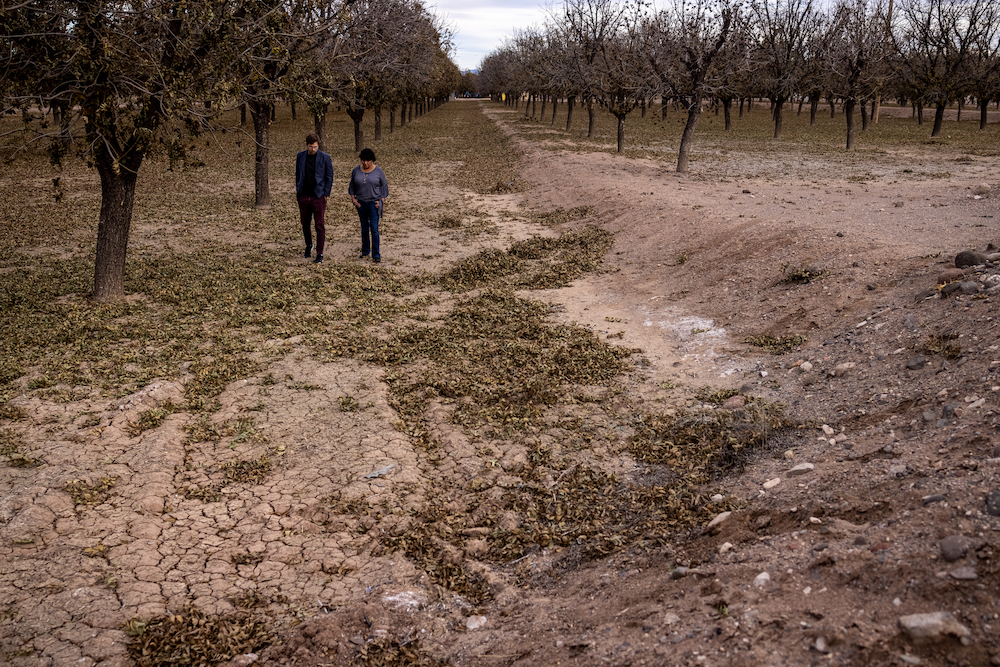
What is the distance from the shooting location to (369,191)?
11.3m

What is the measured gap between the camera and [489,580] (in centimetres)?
426

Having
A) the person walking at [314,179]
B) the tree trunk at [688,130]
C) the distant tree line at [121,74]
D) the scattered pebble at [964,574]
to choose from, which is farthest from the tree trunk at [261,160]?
the scattered pebble at [964,574]

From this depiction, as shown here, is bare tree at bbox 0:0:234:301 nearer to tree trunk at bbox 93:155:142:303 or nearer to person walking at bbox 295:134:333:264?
tree trunk at bbox 93:155:142:303

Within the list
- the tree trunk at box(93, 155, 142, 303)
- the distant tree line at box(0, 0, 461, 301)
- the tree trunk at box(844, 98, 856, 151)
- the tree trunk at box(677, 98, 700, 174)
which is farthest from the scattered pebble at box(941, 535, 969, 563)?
the tree trunk at box(844, 98, 856, 151)

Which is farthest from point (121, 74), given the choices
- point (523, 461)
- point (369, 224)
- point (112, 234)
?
point (523, 461)

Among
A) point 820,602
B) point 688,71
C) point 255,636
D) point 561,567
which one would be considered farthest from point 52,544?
point 688,71

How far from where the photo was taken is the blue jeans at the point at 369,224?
11570 mm

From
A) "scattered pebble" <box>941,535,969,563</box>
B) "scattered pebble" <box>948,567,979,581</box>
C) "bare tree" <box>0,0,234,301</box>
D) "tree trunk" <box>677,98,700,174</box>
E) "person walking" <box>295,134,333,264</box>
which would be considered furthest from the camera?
"tree trunk" <box>677,98,700,174</box>

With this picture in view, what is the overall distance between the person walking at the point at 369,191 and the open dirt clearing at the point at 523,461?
86 centimetres

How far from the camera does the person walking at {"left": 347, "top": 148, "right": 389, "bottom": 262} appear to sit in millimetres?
11211

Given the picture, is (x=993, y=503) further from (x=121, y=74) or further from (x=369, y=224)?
(x=369, y=224)

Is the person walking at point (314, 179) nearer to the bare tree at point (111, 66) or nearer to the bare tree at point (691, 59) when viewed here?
the bare tree at point (111, 66)

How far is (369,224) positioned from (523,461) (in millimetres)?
7522

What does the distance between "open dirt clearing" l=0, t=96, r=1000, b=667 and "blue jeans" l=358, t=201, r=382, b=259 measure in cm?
69
